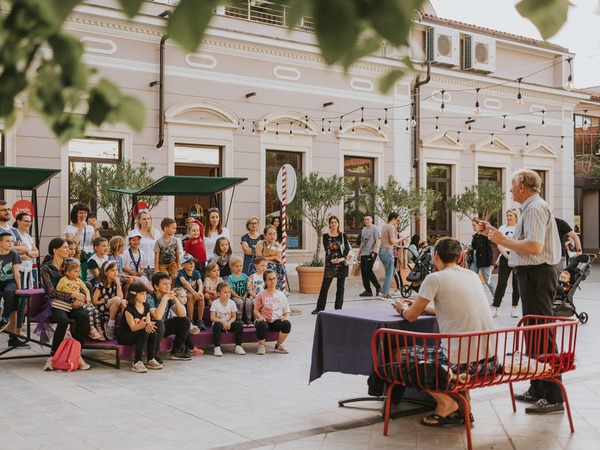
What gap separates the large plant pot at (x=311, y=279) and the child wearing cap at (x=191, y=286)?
7374 mm

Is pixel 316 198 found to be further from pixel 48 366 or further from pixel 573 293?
pixel 48 366

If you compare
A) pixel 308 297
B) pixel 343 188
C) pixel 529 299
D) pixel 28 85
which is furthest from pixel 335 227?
pixel 28 85

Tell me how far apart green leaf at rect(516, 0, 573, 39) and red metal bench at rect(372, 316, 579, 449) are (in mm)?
3566

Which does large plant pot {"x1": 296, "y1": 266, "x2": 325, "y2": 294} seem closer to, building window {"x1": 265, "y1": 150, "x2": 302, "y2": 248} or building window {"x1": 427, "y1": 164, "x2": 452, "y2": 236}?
building window {"x1": 265, "y1": 150, "x2": 302, "y2": 248}

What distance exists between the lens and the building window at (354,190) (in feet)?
67.1

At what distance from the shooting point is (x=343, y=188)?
61.0 ft

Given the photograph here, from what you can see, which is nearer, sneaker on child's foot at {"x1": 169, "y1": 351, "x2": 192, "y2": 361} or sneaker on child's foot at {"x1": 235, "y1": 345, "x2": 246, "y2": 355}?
sneaker on child's foot at {"x1": 169, "y1": 351, "x2": 192, "y2": 361}

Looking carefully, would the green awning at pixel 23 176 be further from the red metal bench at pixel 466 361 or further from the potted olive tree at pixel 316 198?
the potted olive tree at pixel 316 198

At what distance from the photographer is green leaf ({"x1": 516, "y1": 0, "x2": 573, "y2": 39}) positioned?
176 centimetres

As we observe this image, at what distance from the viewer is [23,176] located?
1133 cm

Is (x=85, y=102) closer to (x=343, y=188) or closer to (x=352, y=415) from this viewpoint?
(x=352, y=415)

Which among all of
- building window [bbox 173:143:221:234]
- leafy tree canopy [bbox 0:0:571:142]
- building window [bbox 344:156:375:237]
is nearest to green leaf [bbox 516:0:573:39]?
leafy tree canopy [bbox 0:0:571:142]

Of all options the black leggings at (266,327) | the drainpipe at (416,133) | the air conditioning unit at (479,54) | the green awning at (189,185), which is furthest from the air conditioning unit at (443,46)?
the black leggings at (266,327)

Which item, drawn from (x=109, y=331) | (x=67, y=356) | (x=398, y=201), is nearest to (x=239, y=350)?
(x=109, y=331)
